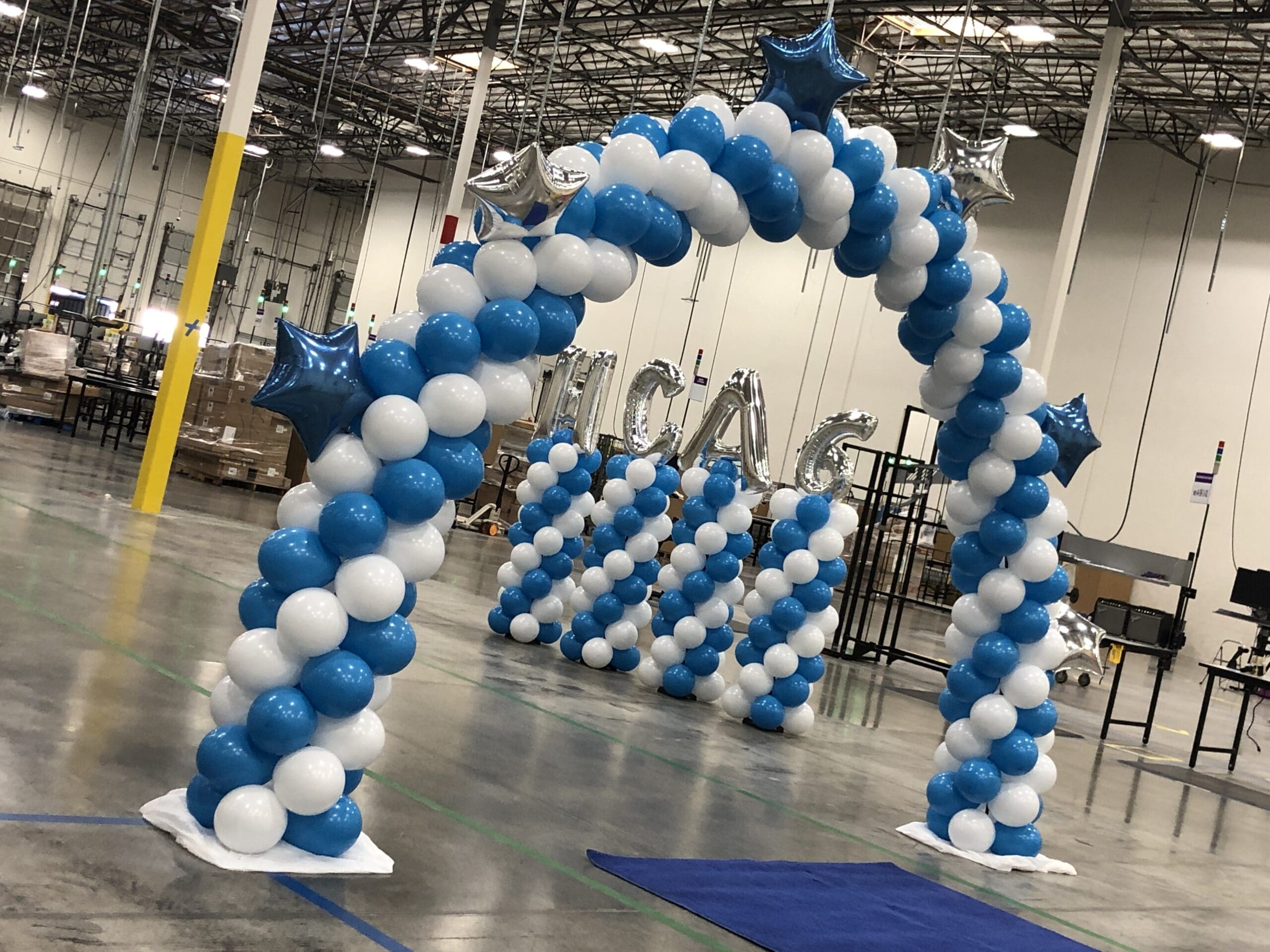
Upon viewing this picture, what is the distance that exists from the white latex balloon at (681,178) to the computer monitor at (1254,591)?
10.3 m

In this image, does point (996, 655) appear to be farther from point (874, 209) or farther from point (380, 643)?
point (380, 643)

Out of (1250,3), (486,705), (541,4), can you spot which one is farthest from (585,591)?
(541,4)

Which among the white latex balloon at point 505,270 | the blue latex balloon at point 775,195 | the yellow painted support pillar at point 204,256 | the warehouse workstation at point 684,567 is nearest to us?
the warehouse workstation at point 684,567

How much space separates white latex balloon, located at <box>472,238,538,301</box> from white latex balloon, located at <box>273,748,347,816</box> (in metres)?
1.47

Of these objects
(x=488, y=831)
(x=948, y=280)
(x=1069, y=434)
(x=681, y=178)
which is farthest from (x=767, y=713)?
(x=681, y=178)

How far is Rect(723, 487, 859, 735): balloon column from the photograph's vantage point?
757 cm

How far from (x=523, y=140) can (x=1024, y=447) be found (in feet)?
72.6

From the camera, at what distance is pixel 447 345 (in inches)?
145

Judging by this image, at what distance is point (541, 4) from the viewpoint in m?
18.3

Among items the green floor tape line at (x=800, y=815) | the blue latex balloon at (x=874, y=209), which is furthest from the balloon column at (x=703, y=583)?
the blue latex balloon at (x=874, y=209)

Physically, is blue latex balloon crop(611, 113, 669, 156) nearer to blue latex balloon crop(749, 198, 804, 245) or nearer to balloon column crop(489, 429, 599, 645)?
blue latex balloon crop(749, 198, 804, 245)

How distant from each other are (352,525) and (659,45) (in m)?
16.8

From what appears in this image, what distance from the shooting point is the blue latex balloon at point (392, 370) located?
12.0 feet

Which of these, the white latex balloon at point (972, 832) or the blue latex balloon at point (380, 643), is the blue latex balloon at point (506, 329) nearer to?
the blue latex balloon at point (380, 643)
